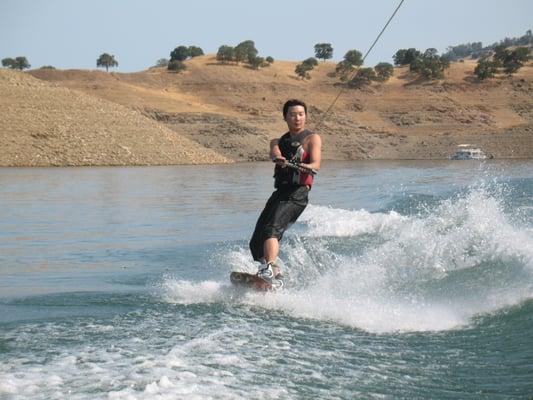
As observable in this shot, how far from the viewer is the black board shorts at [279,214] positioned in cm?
723

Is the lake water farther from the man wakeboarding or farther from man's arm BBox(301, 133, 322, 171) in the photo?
man's arm BBox(301, 133, 322, 171)

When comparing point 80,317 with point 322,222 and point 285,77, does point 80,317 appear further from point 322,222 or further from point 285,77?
point 285,77

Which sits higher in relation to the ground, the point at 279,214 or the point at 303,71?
the point at 303,71

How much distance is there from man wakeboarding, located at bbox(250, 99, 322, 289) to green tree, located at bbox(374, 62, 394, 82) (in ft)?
269

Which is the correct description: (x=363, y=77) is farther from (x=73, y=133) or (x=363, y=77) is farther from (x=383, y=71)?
(x=73, y=133)

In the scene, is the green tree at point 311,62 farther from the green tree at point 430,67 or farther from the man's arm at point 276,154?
the man's arm at point 276,154

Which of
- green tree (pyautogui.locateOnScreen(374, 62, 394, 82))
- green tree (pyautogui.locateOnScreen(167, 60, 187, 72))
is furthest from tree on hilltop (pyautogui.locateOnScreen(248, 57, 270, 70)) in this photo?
green tree (pyautogui.locateOnScreen(374, 62, 394, 82))

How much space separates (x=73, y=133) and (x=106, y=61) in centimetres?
5484

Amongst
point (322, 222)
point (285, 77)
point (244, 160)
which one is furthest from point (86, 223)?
point (285, 77)

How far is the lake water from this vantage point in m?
4.30

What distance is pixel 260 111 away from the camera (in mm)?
77938

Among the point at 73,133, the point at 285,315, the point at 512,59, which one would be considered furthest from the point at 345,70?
the point at 285,315

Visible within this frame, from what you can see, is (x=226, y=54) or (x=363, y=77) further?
(x=226, y=54)

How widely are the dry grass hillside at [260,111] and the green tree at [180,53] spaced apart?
6.51 m
